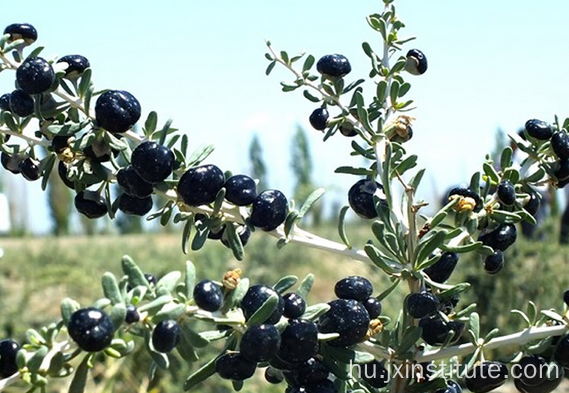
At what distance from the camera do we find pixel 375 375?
4.26 ft

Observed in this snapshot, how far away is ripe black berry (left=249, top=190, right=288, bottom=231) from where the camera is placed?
46.9 inches

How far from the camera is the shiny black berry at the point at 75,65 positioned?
123 cm

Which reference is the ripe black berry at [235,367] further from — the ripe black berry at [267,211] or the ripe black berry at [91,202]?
the ripe black berry at [91,202]

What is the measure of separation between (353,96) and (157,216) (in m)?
0.46

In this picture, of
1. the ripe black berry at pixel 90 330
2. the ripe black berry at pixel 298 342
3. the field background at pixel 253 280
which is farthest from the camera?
the field background at pixel 253 280

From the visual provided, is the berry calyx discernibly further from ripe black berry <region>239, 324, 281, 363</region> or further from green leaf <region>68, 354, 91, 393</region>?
green leaf <region>68, 354, 91, 393</region>

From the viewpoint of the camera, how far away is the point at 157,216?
1293 millimetres

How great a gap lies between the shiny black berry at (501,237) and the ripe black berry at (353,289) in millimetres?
267

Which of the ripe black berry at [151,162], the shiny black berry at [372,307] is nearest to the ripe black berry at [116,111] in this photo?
the ripe black berry at [151,162]

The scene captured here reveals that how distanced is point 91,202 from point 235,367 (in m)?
0.40

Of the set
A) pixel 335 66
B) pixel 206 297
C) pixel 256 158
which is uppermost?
pixel 335 66

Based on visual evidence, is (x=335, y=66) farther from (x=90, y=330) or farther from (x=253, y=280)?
(x=253, y=280)

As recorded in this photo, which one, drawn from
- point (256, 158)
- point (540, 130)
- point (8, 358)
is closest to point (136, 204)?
point (8, 358)

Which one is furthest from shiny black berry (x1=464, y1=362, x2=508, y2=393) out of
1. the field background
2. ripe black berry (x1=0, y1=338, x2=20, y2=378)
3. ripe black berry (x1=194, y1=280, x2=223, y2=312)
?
the field background
